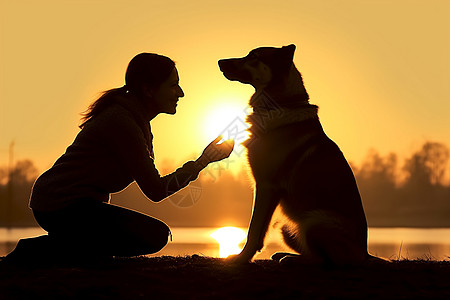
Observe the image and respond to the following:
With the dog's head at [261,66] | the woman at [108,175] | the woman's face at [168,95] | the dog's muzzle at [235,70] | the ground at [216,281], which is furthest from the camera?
the dog's muzzle at [235,70]

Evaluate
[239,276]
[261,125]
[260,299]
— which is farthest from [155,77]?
[260,299]

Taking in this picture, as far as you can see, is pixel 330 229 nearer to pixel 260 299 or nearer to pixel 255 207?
pixel 255 207

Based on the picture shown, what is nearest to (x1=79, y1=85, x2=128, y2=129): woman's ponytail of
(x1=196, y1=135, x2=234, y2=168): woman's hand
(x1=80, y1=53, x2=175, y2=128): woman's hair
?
(x1=80, y1=53, x2=175, y2=128): woman's hair

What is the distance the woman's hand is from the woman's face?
56 centimetres

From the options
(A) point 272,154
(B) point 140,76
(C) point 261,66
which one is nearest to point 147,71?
(B) point 140,76

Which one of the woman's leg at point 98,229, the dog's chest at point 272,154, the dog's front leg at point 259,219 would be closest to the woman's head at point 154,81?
the dog's chest at point 272,154

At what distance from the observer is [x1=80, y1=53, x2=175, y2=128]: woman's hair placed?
521cm

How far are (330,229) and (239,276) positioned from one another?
93 cm

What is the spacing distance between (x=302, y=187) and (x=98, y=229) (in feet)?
5.86

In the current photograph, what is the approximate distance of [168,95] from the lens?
534 cm

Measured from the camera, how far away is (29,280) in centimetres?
423

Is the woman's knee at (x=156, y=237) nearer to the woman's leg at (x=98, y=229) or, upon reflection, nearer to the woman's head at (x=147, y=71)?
the woman's leg at (x=98, y=229)

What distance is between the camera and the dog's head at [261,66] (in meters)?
5.57

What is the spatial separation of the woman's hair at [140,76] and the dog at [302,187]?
2.99 ft
